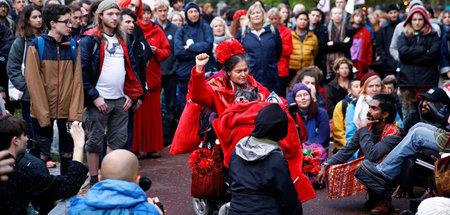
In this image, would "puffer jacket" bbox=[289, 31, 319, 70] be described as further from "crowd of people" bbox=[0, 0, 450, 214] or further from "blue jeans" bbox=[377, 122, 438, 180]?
"blue jeans" bbox=[377, 122, 438, 180]

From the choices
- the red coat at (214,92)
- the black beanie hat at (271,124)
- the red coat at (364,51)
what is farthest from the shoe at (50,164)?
the red coat at (364,51)

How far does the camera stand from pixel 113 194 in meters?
3.80

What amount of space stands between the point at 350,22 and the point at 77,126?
9.98m

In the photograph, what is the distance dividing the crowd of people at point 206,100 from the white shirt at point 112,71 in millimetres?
13

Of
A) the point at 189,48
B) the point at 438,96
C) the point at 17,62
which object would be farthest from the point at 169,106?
the point at 438,96

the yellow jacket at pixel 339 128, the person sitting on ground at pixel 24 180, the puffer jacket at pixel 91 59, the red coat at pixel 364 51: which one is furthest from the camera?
the red coat at pixel 364 51

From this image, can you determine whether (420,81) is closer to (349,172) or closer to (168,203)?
(349,172)

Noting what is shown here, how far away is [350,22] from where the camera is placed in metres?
13.6

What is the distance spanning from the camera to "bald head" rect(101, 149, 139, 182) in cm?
392

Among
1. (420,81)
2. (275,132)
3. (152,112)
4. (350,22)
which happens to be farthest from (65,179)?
(350,22)

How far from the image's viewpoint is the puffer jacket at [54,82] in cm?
708

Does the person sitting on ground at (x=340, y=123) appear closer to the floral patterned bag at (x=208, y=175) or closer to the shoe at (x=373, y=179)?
the shoe at (x=373, y=179)

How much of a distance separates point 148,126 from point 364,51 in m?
5.79

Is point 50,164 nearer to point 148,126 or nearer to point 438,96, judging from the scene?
point 148,126
